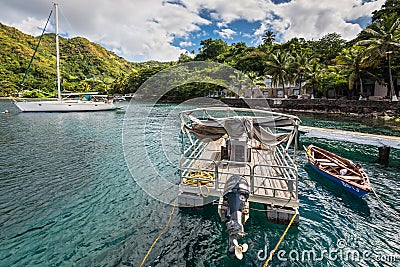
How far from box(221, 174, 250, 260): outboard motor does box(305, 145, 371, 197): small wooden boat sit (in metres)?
6.19

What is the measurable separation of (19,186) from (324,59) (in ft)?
229

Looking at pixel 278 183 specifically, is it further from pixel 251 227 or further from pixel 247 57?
pixel 247 57

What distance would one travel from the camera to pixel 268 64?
166 ft

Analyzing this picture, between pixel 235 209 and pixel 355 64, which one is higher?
pixel 355 64

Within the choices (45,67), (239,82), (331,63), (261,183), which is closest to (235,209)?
(261,183)

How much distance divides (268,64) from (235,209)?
50.9 metres

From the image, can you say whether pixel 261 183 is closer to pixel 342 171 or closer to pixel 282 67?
pixel 342 171

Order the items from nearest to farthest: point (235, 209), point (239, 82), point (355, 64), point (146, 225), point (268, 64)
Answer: point (235, 209)
point (146, 225)
point (355, 64)
point (268, 64)
point (239, 82)

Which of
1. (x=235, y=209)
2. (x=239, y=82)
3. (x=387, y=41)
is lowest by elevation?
(x=235, y=209)

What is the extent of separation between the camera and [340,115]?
37.7m

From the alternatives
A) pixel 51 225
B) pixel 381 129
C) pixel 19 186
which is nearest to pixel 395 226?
pixel 51 225

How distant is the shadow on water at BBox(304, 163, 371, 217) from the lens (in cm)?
872

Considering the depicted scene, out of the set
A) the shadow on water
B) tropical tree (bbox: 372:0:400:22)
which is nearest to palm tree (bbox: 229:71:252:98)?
tropical tree (bbox: 372:0:400:22)

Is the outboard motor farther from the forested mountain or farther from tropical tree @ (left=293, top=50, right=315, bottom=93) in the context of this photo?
the forested mountain
